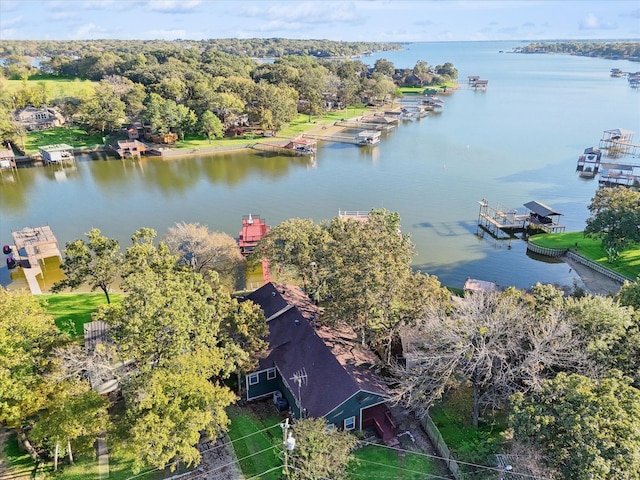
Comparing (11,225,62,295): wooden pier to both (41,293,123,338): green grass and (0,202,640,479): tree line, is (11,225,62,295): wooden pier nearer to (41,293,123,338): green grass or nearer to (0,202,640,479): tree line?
(41,293,123,338): green grass

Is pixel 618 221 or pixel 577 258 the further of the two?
pixel 577 258

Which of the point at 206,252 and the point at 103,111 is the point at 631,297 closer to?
the point at 206,252

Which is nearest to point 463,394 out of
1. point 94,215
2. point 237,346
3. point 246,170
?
point 237,346

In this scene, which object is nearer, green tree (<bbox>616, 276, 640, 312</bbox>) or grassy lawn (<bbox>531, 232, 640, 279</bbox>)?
green tree (<bbox>616, 276, 640, 312</bbox>)

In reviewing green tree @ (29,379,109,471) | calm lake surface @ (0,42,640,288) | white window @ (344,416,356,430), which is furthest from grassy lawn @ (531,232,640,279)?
green tree @ (29,379,109,471)

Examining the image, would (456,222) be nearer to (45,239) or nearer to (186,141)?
(45,239)

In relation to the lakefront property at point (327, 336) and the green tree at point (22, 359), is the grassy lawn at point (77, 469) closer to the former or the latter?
the lakefront property at point (327, 336)

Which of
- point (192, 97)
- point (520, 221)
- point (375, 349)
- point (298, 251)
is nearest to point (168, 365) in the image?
point (375, 349)
